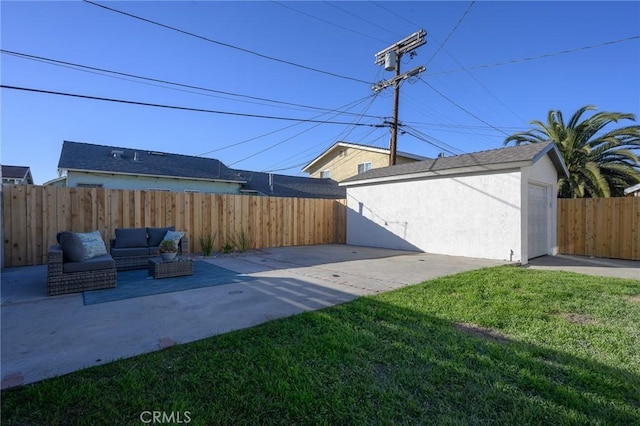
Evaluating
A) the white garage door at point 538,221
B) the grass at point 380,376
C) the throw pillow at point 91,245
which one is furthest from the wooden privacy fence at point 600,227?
the throw pillow at point 91,245

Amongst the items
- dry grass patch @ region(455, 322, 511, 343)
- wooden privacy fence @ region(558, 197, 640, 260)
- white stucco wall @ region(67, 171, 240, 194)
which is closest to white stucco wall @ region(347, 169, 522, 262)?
wooden privacy fence @ region(558, 197, 640, 260)

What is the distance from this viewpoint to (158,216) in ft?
30.4

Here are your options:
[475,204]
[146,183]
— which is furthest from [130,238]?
[475,204]

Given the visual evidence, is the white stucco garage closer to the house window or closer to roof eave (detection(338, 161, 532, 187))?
roof eave (detection(338, 161, 532, 187))

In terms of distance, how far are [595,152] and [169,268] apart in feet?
52.3

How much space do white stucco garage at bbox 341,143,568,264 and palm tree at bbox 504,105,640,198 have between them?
2.62 meters

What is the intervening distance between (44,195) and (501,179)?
1226 cm

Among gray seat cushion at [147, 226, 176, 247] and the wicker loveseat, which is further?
gray seat cushion at [147, 226, 176, 247]

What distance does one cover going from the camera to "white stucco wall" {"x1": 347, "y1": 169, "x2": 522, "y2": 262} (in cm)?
849

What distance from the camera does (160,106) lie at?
7.79 meters

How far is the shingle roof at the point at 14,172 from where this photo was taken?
20.9 meters

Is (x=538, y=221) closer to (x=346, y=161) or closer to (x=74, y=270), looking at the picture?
(x=74, y=270)

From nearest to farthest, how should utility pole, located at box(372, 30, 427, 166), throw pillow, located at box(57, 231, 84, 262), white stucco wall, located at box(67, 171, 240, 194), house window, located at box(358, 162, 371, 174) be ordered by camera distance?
throw pillow, located at box(57, 231, 84, 262) < utility pole, located at box(372, 30, 427, 166) < white stucco wall, located at box(67, 171, 240, 194) < house window, located at box(358, 162, 371, 174)

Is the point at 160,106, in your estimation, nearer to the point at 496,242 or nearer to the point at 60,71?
the point at 60,71
